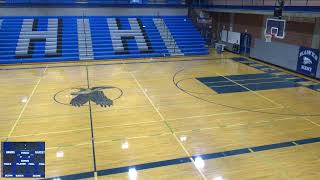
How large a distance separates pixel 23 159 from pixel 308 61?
52.1 ft

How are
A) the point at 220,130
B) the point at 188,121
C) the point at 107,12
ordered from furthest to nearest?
1. the point at 107,12
2. the point at 188,121
3. the point at 220,130

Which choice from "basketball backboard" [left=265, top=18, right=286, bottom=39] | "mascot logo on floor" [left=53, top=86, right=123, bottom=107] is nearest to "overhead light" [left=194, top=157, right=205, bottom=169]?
"mascot logo on floor" [left=53, top=86, right=123, bottom=107]

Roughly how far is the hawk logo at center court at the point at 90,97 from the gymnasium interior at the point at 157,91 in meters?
0.07

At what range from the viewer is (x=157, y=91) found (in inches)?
529

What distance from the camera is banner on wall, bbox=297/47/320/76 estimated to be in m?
16.0

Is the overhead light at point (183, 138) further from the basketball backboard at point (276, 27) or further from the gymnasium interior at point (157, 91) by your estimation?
the basketball backboard at point (276, 27)

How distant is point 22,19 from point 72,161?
18.7m

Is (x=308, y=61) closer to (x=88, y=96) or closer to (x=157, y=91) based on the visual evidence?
(x=157, y=91)

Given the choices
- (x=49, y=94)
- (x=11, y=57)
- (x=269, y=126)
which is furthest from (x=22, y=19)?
(x=269, y=126)

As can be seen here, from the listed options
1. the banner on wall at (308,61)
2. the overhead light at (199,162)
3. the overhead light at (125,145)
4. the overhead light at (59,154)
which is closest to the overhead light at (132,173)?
the overhead light at (125,145)

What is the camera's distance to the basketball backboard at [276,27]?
16.1 metres

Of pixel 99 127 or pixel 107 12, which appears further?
pixel 107 12

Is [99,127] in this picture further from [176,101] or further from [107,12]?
[107,12]

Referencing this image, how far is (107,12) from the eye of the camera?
82.7 ft
